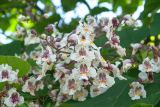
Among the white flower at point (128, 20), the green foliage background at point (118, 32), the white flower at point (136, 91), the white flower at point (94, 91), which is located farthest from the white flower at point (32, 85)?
the white flower at point (128, 20)

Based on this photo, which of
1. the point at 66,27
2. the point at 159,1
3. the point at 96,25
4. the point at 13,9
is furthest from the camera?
the point at 13,9

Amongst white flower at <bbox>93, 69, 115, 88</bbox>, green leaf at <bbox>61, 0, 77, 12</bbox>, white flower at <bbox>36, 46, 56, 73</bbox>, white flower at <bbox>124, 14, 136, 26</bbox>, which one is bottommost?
white flower at <bbox>93, 69, 115, 88</bbox>

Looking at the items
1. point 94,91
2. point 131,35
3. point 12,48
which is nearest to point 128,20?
Result: point 131,35

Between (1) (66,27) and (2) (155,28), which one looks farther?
(1) (66,27)

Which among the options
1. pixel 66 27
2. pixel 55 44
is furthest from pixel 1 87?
pixel 66 27

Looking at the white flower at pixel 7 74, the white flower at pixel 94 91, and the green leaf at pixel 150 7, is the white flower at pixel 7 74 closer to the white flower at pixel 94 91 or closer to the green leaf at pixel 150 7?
the white flower at pixel 94 91

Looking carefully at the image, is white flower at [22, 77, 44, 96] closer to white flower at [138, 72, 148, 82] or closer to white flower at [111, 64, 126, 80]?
white flower at [111, 64, 126, 80]

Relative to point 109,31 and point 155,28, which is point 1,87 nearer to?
point 109,31

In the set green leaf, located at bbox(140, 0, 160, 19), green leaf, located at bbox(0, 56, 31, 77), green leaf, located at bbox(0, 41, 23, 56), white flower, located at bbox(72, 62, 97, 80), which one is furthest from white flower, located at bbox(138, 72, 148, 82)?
green leaf, located at bbox(0, 41, 23, 56)

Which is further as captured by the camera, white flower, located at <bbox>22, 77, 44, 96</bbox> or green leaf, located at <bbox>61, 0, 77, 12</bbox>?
green leaf, located at <bbox>61, 0, 77, 12</bbox>
